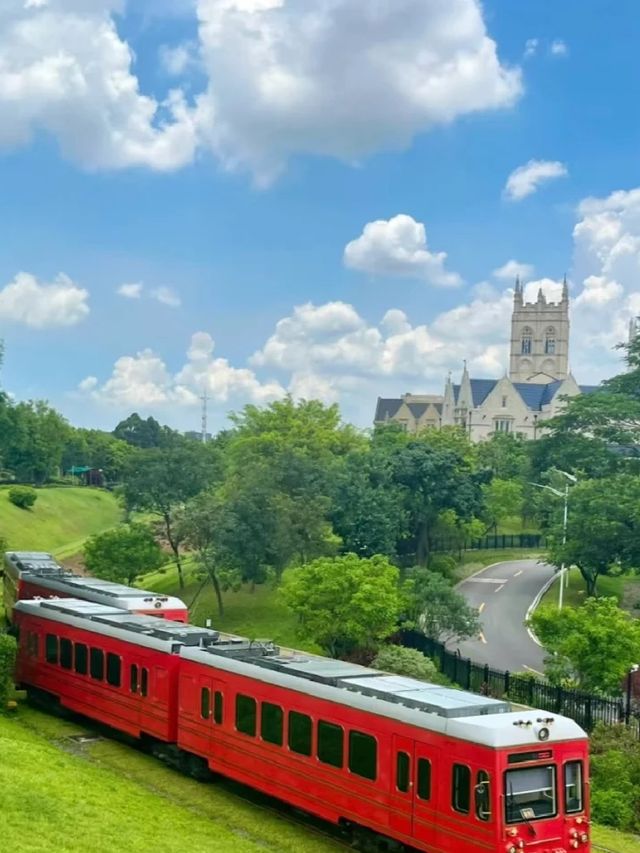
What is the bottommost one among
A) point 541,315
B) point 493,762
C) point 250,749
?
point 250,749

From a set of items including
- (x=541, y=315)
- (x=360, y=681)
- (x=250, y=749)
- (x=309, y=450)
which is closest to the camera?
(x=360, y=681)

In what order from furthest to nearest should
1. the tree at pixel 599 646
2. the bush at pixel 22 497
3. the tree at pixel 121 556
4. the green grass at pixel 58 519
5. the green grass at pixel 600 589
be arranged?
the bush at pixel 22 497 < the green grass at pixel 58 519 < the green grass at pixel 600 589 < the tree at pixel 121 556 < the tree at pixel 599 646

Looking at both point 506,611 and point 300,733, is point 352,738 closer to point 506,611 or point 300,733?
point 300,733

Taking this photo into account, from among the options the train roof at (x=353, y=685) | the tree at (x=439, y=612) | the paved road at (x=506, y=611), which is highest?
the train roof at (x=353, y=685)

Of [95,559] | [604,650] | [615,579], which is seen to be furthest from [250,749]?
[615,579]

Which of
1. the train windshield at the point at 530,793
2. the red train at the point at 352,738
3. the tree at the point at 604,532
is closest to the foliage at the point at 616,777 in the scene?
the red train at the point at 352,738

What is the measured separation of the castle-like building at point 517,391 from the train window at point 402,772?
353ft

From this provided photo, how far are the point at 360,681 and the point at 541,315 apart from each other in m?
150

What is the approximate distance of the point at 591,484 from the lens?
160ft

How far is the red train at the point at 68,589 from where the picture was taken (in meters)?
26.4

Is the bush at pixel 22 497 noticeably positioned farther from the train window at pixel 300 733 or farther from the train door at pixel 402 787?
the train door at pixel 402 787

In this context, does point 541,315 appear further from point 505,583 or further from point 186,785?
point 186,785

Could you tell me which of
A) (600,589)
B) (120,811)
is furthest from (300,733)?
(600,589)

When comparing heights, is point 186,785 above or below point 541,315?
below
